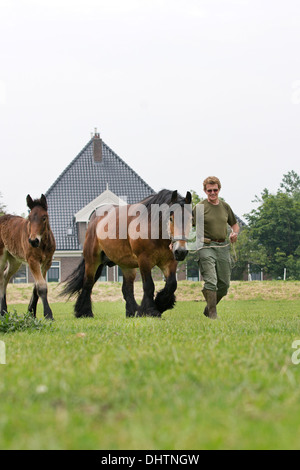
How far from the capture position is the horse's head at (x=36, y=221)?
9.43 m

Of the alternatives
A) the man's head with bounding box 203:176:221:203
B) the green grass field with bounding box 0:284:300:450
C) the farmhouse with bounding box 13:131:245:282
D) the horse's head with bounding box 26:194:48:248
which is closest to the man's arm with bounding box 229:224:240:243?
the man's head with bounding box 203:176:221:203

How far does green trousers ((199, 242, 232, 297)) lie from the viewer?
888cm

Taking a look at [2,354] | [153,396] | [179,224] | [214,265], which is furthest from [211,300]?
[153,396]

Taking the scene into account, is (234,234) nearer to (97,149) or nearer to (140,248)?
(140,248)

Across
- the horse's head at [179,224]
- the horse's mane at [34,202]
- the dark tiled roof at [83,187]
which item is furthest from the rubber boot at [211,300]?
the dark tiled roof at [83,187]

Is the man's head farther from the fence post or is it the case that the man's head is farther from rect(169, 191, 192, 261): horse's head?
the fence post

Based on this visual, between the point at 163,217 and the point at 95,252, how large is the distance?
3.19 meters

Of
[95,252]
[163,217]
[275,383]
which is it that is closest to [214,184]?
[163,217]

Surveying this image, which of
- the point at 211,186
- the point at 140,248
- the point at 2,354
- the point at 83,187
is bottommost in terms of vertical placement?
the point at 2,354

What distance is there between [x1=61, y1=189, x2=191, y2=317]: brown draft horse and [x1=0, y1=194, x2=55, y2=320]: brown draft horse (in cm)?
130

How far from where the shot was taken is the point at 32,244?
30.9 feet

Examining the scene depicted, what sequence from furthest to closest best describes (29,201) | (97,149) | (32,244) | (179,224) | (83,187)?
1. (97,149)
2. (83,187)
3. (29,201)
4. (32,244)
5. (179,224)

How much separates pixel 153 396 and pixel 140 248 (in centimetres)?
684
